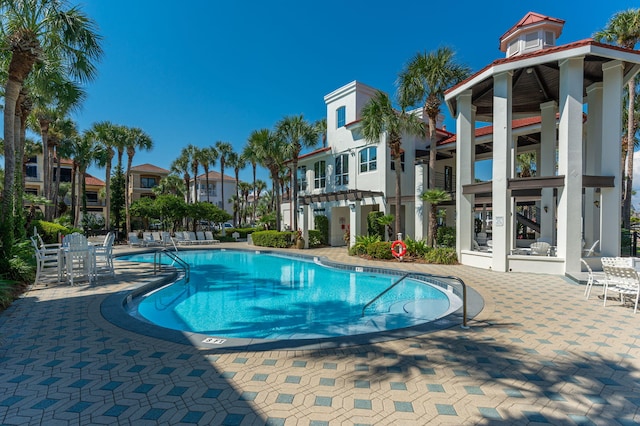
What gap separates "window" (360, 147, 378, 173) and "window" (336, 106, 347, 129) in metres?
3.25

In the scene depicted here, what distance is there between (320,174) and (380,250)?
11532 mm

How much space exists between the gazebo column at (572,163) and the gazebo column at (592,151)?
7.42 ft

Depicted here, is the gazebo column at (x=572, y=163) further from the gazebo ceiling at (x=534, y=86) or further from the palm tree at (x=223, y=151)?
the palm tree at (x=223, y=151)

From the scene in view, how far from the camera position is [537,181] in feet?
38.8

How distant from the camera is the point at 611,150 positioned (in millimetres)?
11602

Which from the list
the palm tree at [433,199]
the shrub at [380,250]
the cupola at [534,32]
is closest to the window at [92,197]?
the shrub at [380,250]

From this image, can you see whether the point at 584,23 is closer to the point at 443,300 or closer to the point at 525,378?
the point at 443,300

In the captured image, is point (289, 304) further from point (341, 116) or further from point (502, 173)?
point (341, 116)

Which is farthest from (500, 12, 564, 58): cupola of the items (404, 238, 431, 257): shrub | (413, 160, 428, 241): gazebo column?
(404, 238, 431, 257): shrub

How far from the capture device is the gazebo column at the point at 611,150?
1148cm

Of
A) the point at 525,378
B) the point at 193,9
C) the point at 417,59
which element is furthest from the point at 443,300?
the point at 193,9

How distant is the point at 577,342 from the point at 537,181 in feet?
28.2

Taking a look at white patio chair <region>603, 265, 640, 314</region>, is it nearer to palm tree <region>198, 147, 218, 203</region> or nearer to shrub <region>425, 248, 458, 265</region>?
shrub <region>425, 248, 458, 265</region>

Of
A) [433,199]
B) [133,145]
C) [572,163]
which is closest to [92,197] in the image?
[133,145]
